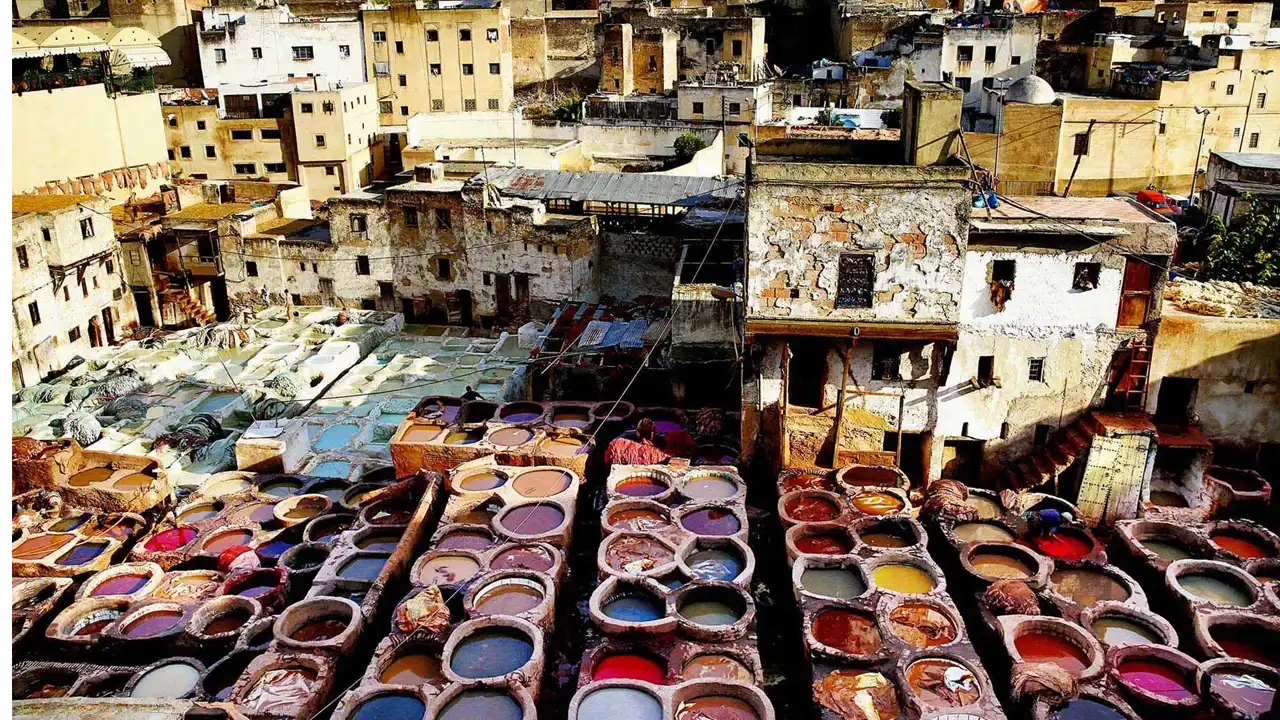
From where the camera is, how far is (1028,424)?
22.3m

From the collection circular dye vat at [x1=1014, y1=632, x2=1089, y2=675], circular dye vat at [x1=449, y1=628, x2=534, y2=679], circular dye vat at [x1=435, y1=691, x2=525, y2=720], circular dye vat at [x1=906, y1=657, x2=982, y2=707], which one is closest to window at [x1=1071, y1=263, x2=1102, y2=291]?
circular dye vat at [x1=1014, y1=632, x2=1089, y2=675]

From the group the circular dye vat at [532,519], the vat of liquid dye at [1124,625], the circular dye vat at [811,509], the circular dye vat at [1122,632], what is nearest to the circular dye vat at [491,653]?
the circular dye vat at [532,519]

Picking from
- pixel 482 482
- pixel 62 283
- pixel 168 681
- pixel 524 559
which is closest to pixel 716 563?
pixel 524 559

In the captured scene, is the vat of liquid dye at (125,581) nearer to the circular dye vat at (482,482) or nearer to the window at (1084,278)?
the circular dye vat at (482,482)

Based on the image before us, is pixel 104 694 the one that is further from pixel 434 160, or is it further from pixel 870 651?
pixel 434 160

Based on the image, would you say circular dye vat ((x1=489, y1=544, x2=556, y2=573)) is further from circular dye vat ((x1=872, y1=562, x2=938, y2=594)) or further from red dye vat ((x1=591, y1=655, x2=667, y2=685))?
circular dye vat ((x1=872, y1=562, x2=938, y2=594))

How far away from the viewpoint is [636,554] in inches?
735

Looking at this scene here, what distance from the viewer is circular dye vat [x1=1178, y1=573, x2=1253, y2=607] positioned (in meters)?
18.5

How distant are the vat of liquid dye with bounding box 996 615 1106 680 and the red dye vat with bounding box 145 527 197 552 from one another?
17.6 metres

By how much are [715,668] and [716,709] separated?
0.95 meters

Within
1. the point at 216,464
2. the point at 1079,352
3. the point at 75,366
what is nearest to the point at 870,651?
the point at 1079,352

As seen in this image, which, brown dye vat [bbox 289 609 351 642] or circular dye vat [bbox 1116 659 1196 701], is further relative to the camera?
brown dye vat [bbox 289 609 351 642]

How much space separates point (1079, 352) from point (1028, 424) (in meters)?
2.02

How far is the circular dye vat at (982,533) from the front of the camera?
797 inches
